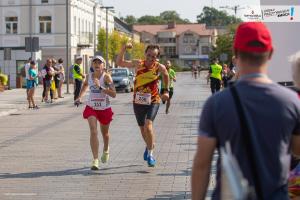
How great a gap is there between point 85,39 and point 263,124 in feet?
226

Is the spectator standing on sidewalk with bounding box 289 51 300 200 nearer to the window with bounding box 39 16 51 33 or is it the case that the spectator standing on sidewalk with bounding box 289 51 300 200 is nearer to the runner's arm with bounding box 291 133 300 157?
the runner's arm with bounding box 291 133 300 157

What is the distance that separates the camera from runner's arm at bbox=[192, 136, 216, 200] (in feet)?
12.1

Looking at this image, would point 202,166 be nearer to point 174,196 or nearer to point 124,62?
point 174,196

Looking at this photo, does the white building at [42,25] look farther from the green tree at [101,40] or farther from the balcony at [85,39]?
the green tree at [101,40]

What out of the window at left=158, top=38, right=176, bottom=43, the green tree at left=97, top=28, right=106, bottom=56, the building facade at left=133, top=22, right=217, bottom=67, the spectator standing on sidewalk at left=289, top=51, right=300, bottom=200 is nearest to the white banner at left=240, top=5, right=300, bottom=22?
the spectator standing on sidewalk at left=289, top=51, right=300, bottom=200

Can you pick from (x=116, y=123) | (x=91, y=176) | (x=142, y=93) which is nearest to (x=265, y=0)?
(x=142, y=93)

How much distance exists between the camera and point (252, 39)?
11.9 feet

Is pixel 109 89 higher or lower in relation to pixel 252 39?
lower

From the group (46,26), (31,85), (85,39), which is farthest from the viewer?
(85,39)

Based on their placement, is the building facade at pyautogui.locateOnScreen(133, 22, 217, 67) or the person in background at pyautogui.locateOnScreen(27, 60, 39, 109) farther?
the building facade at pyautogui.locateOnScreen(133, 22, 217, 67)

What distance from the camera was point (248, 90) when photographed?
359 centimetres

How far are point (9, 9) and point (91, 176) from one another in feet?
191

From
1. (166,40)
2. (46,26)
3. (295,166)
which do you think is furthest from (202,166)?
(166,40)

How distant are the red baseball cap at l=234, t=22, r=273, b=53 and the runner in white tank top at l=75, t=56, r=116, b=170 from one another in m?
6.61
